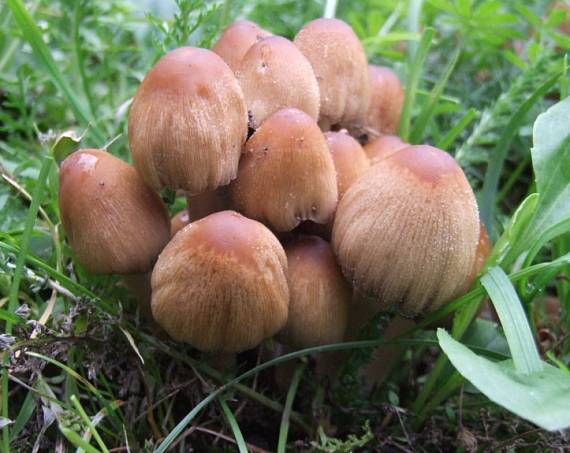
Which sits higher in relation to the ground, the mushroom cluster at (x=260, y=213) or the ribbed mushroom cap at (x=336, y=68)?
the ribbed mushroom cap at (x=336, y=68)

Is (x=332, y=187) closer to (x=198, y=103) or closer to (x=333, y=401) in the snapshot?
(x=198, y=103)

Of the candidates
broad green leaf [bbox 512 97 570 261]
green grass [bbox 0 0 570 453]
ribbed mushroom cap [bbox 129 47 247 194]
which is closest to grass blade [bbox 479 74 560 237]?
green grass [bbox 0 0 570 453]

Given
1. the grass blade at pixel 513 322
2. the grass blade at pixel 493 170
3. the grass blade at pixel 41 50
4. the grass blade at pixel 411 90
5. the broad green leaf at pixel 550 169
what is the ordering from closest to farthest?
the grass blade at pixel 513 322, the broad green leaf at pixel 550 169, the grass blade at pixel 41 50, the grass blade at pixel 493 170, the grass blade at pixel 411 90

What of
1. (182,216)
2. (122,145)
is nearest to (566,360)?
(182,216)

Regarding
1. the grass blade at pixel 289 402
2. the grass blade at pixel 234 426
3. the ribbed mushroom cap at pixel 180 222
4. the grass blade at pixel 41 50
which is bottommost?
the grass blade at pixel 289 402

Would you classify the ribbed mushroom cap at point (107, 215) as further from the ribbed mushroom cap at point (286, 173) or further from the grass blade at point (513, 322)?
the grass blade at point (513, 322)

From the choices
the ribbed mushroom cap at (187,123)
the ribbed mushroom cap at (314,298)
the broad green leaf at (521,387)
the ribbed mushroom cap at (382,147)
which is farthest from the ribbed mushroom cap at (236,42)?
the broad green leaf at (521,387)

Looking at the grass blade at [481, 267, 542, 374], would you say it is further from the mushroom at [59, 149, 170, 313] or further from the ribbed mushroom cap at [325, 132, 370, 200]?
the mushroom at [59, 149, 170, 313]
